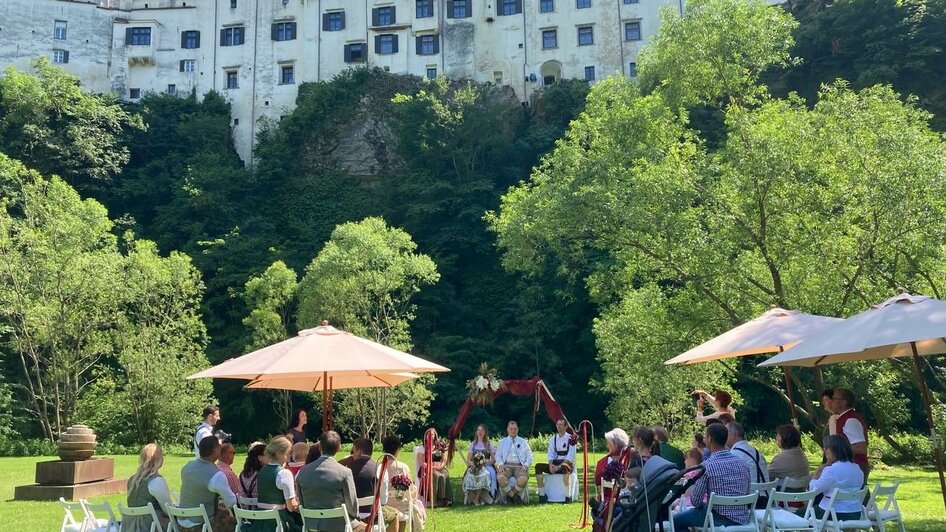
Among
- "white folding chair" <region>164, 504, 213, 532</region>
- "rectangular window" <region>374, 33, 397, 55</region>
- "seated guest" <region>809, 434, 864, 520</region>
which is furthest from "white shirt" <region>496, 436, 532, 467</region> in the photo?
"rectangular window" <region>374, 33, 397, 55</region>

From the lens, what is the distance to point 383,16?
56000 mm

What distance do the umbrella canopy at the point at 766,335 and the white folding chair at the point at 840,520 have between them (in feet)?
9.08

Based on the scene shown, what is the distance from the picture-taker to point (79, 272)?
101ft

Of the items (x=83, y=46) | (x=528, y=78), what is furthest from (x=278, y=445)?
(x=83, y=46)

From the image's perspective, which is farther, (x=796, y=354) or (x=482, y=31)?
(x=482, y=31)

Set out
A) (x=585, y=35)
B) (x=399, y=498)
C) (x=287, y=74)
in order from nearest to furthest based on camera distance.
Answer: (x=399, y=498)
(x=585, y=35)
(x=287, y=74)

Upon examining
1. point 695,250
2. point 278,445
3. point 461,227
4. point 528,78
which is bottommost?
point 278,445

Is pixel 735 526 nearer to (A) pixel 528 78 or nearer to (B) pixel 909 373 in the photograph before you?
(B) pixel 909 373

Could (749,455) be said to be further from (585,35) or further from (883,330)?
(585,35)

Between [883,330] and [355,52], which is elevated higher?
[355,52]

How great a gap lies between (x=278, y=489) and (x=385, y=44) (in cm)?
5163

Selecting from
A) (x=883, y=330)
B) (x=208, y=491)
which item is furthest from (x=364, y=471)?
(x=883, y=330)

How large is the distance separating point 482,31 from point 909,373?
44592 mm

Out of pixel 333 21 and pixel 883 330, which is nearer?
pixel 883 330
